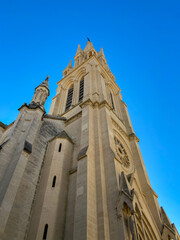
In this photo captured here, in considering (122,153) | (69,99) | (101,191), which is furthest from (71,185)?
(69,99)

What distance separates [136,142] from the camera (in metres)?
21.4

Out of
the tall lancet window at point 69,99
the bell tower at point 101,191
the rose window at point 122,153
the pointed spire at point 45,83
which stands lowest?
the bell tower at point 101,191

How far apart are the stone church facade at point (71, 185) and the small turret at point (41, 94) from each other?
0.44 feet

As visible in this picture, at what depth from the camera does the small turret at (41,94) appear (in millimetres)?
18031

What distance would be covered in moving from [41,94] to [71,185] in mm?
10275

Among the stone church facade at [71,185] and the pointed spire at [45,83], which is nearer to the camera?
the stone church facade at [71,185]

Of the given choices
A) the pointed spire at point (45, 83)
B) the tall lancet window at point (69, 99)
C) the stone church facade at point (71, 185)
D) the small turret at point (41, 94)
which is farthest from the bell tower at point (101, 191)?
the tall lancet window at point (69, 99)

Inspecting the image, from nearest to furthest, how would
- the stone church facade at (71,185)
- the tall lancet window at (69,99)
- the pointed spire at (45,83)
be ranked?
the stone church facade at (71,185), the pointed spire at (45,83), the tall lancet window at (69,99)

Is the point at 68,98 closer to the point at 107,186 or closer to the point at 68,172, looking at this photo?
the point at 68,172

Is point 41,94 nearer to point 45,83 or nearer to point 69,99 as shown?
point 45,83

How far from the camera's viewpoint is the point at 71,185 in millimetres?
11992

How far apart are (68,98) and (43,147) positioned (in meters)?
13.0

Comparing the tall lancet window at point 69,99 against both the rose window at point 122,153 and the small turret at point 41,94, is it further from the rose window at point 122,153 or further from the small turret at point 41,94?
the rose window at point 122,153

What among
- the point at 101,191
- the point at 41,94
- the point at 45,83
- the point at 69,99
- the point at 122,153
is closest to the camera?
the point at 101,191
